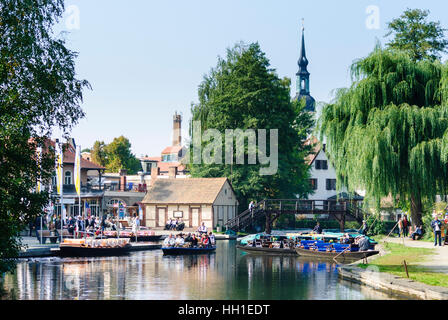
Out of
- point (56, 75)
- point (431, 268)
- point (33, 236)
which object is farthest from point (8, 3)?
point (33, 236)

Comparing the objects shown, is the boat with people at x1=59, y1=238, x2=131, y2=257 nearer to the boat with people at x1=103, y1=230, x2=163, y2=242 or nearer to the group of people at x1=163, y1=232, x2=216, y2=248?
the group of people at x1=163, y1=232, x2=216, y2=248

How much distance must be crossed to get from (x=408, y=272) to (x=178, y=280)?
9.37 m

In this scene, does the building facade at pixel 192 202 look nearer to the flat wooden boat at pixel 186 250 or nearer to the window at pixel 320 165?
the flat wooden boat at pixel 186 250

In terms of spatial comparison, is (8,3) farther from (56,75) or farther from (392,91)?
(392,91)

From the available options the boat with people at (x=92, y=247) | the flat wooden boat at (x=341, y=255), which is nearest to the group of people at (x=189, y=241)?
the boat with people at (x=92, y=247)

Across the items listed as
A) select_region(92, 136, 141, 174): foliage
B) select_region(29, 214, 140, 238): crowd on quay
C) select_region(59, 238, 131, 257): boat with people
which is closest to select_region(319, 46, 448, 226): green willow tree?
select_region(59, 238, 131, 257): boat with people

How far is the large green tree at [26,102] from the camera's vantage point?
20906 millimetres

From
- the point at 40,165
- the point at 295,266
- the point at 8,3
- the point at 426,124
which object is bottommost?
the point at 295,266

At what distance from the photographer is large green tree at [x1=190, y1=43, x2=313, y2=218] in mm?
65625

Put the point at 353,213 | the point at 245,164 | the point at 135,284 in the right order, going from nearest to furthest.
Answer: the point at 135,284, the point at 353,213, the point at 245,164

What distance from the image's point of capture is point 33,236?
50.9 m

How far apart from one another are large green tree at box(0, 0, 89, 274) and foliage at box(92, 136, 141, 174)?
283 feet

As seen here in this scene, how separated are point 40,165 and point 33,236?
30.3 m

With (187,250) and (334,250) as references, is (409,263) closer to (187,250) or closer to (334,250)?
(334,250)
